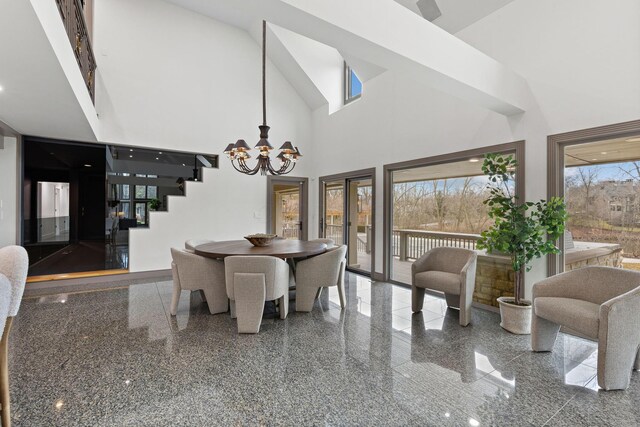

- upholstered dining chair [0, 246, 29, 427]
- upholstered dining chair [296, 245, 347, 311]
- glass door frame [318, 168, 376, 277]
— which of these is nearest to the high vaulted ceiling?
glass door frame [318, 168, 376, 277]

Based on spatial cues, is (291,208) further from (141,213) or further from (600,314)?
(600,314)

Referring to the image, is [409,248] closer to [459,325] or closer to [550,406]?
[459,325]

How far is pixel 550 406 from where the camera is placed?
6.29ft

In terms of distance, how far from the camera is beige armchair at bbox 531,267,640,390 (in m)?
2.06

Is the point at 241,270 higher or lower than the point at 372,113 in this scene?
lower

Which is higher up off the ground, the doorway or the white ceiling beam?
the white ceiling beam

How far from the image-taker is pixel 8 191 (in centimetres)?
452

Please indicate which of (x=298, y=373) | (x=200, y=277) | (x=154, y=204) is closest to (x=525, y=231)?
(x=298, y=373)

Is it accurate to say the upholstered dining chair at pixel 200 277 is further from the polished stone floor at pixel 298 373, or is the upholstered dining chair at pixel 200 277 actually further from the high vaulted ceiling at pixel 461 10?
the high vaulted ceiling at pixel 461 10

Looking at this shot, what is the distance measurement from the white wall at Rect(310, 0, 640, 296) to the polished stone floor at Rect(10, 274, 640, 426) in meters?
1.44

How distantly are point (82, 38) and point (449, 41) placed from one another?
439 cm

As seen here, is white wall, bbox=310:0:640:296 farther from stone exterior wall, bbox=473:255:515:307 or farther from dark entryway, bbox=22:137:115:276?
dark entryway, bbox=22:137:115:276

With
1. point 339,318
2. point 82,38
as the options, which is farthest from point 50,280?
point 339,318

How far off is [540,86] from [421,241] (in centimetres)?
254
